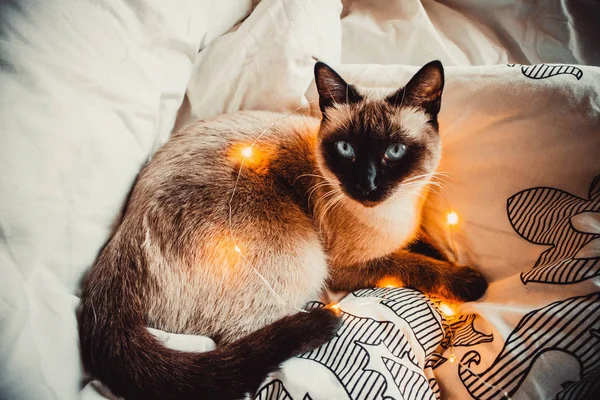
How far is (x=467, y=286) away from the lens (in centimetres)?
110

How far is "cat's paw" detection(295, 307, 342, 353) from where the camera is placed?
925mm

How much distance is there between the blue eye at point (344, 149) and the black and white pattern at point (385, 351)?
1.42ft

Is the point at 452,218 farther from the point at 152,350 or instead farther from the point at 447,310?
the point at 152,350

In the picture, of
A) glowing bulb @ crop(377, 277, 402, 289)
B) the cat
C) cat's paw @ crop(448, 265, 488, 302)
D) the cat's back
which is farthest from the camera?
glowing bulb @ crop(377, 277, 402, 289)

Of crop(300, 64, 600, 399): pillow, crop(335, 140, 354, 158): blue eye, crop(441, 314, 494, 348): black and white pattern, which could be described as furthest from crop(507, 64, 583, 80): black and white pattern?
crop(441, 314, 494, 348): black and white pattern

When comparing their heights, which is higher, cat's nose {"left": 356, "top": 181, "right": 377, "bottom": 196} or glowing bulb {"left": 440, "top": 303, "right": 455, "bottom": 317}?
cat's nose {"left": 356, "top": 181, "right": 377, "bottom": 196}

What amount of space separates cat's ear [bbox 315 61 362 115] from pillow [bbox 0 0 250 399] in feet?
1.57

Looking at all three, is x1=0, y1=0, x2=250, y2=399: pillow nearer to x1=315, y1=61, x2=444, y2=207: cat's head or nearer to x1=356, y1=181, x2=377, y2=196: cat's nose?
x1=315, y1=61, x2=444, y2=207: cat's head

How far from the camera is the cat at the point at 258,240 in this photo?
0.88 meters

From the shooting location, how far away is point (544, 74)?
3.37ft

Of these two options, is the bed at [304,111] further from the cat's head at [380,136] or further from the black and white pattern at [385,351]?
the cat's head at [380,136]

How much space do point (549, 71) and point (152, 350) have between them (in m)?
1.29

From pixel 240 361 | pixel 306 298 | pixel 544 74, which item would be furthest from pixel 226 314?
pixel 544 74

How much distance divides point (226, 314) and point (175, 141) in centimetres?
56
